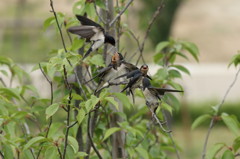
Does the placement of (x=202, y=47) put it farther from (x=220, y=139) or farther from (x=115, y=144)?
(x=115, y=144)

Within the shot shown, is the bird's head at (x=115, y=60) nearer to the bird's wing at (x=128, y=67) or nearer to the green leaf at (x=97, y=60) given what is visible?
the bird's wing at (x=128, y=67)

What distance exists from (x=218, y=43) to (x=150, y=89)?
26.4 metres

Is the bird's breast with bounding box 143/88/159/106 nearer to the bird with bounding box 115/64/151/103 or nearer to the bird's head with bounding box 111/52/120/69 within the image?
the bird with bounding box 115/64/151/103

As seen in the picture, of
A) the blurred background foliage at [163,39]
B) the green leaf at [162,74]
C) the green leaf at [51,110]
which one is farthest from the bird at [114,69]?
the blurred background foliage at [163,39]

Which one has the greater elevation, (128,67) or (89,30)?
(89,30)

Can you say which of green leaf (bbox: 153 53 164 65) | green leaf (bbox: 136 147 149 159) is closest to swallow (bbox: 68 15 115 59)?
green leaf (bbox: 136 147 149 159)

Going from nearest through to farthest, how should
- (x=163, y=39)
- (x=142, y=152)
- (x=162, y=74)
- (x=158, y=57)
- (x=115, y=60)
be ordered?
(x=115, y=60) → (x=142, y=152) → (x=162, y=74) → (x=158, y=57) → (x=163, y=39)

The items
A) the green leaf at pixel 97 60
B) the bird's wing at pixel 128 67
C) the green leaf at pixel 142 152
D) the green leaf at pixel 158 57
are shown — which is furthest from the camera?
the green leaf at pixel 158 57

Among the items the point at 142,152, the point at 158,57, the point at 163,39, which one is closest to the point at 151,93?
the point at 142,152

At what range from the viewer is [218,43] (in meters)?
27.9

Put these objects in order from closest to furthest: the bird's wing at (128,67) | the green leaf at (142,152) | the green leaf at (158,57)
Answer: the bird's wing at (128,67) → the green leaf at (142,152) → the green leaf at (158,57)

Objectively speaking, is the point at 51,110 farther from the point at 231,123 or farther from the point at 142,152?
the point at 231,123

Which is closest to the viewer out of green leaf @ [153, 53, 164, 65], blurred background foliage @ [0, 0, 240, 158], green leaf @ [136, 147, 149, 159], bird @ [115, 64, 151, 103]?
bird @ [115, 64, 151, 103]

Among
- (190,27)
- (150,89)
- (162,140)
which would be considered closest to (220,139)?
(162,140)
